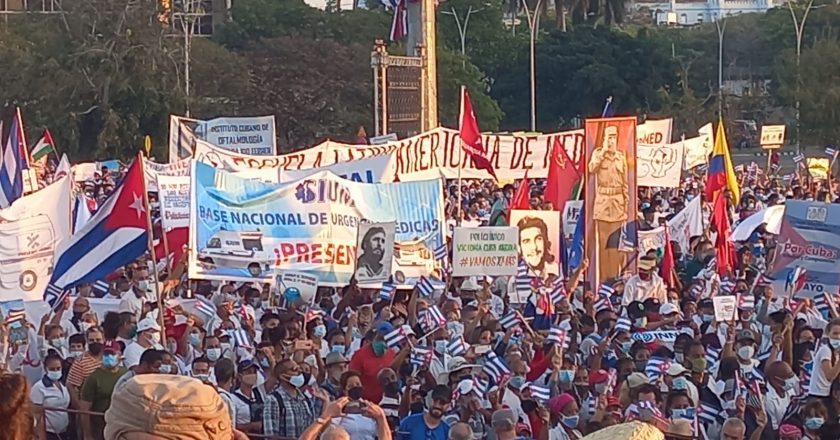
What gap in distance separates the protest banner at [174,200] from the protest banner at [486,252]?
3.04 meters

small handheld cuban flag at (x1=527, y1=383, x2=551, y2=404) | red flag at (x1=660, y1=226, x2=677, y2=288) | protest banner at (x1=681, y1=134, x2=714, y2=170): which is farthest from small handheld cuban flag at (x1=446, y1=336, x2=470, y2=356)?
protest banner at (x1=681, y1=134, x2=714, y2=170)

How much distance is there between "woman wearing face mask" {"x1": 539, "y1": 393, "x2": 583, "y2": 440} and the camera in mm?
8750

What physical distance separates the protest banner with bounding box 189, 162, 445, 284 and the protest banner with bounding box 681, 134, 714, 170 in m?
14.2

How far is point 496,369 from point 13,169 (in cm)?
872

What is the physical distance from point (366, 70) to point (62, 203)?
1670 inches

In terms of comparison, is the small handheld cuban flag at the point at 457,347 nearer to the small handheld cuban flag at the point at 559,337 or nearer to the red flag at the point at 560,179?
the small handheld cuban flag at the point at 559,337

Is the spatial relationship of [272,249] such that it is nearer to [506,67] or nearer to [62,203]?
[62,203]

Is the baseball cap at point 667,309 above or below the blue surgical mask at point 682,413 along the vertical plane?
above

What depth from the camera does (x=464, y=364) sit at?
9.43 meters

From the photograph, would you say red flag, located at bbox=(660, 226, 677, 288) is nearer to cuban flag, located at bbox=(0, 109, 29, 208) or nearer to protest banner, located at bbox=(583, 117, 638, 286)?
protest banner, located at bbox=(583, 117, 638, 286)

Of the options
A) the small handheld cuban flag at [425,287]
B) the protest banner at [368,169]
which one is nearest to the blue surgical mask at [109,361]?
the small handheld cuban flag at [425,287]

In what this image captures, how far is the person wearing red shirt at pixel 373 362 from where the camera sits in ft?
32.6

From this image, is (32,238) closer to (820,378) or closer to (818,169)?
(820,378)

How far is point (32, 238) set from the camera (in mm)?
11711
